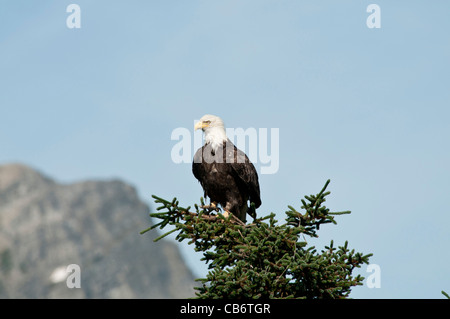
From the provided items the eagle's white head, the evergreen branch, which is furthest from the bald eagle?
the evergreen branch

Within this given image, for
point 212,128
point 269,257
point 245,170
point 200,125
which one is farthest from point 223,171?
point 269,257

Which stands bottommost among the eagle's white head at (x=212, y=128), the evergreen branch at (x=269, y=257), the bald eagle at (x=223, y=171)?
the evergreen branch at (x=269, y=257)

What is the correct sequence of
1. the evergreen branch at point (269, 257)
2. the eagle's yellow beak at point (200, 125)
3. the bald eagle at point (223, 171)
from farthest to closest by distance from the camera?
the eagle's yellow beak at point (200, 125) < the bald eagle at point (223, 171) < the evergreen branch at point (269, 257)

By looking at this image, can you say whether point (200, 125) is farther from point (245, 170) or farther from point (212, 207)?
point (212, 207)

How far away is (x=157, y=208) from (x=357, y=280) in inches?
116

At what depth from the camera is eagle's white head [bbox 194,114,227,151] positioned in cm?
1356

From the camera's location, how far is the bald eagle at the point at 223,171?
44.0 ft

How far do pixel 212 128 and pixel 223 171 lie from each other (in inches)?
34.7

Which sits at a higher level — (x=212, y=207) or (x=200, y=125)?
(x=200, y=125)

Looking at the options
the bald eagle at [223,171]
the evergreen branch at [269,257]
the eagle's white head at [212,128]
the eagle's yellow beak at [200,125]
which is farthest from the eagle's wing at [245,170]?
the evergreen branch at [269,257]

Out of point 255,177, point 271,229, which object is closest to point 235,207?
point 255,177

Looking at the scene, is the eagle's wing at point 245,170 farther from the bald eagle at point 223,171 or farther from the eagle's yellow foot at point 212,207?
the eagle's yellow foot at point 212,207

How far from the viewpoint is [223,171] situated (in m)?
13.4
